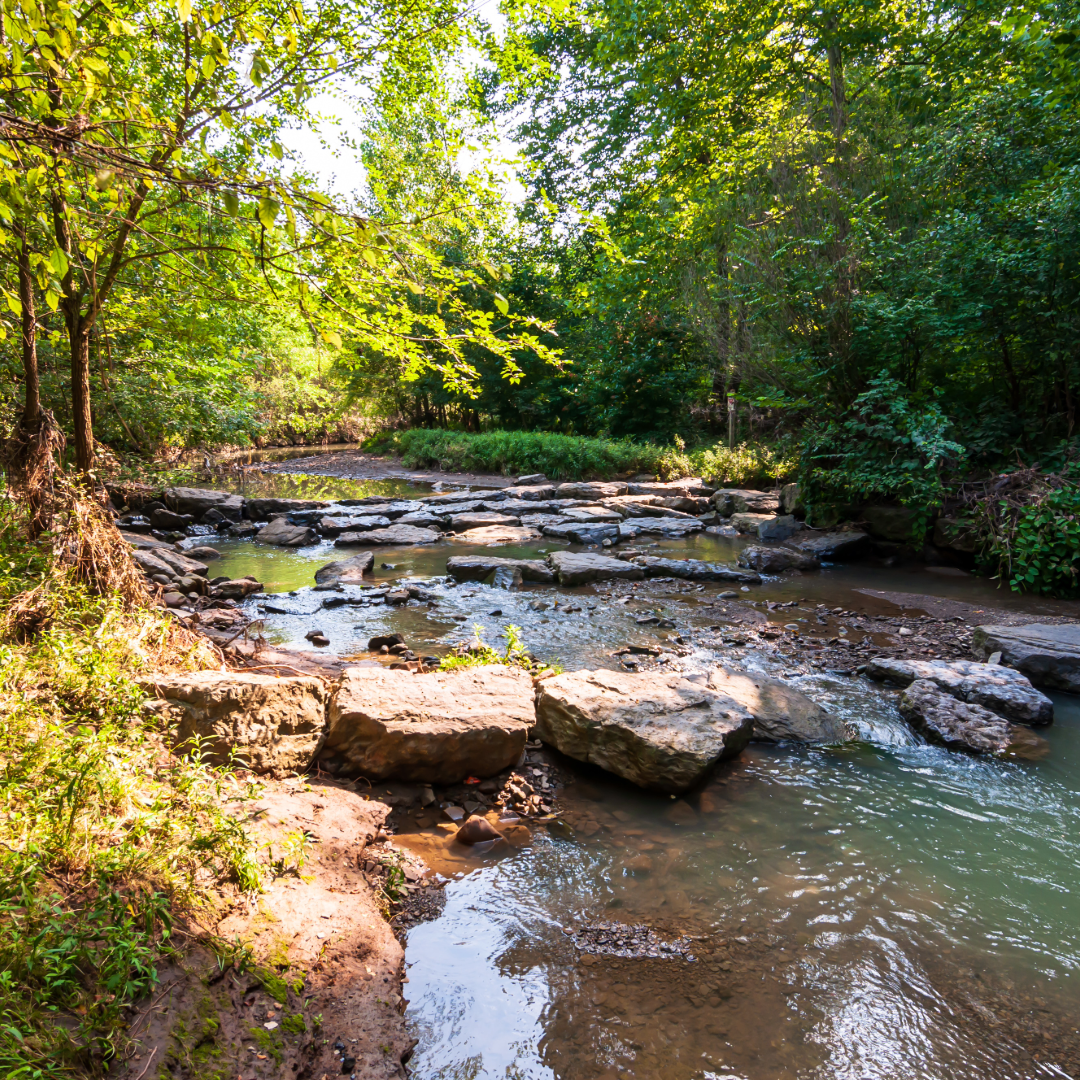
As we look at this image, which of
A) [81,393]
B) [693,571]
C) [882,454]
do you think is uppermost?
[81,393]

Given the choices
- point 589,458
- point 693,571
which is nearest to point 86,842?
point 693,571

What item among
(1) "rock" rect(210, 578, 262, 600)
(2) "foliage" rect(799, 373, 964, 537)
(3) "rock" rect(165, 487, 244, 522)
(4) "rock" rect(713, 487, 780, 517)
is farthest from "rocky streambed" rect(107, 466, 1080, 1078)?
(3) "rock" rect(165, 487, 244, 522)

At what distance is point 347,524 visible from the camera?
485 inches

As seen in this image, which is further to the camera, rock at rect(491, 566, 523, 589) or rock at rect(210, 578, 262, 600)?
rock at rect(491, 566, 523, 589)

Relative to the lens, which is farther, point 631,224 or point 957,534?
point 631,224

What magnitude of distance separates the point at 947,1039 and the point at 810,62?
56.7 feet

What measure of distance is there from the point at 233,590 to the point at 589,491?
9311 mm

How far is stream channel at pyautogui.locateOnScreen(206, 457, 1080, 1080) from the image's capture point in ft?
6.98

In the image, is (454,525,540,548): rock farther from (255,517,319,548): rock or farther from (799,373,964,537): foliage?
(799,373,964,537): foliage

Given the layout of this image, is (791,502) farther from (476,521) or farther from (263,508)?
(263,508)

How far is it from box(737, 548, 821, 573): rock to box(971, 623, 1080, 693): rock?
3419 millimetres

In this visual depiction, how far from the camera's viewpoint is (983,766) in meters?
3.95

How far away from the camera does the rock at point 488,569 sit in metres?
8.66

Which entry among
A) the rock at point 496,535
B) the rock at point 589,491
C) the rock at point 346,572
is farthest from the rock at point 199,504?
the rock at point 589,491
